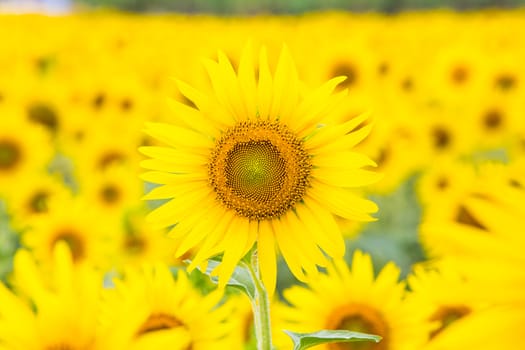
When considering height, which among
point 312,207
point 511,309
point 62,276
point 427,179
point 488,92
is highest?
point 488,92

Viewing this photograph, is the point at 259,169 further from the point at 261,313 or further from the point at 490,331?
the point at 490,331

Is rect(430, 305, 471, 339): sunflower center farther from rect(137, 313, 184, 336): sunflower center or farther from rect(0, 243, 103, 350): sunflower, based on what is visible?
rect(0, 243, 103, 350): sunflower

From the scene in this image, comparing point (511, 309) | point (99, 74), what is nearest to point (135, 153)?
point (99, 74)

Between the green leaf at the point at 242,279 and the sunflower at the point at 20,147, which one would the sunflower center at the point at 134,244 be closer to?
the sunflower at the point at 20,147

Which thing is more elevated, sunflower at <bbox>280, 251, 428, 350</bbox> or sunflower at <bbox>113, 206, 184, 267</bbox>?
sunflower at <bbox>113, 206, 184, 267</bbox>

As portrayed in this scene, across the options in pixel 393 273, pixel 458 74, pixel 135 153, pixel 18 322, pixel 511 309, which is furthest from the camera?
pixel 458 74

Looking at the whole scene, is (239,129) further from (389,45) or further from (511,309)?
(389,45)

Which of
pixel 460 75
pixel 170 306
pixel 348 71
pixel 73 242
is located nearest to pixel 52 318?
pixel 170 306

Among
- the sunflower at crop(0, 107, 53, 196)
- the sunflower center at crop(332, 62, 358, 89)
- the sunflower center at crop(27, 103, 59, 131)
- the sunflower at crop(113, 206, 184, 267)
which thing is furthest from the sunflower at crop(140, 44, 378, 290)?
the sunflower center at crop(332, 62, 358, 89)
